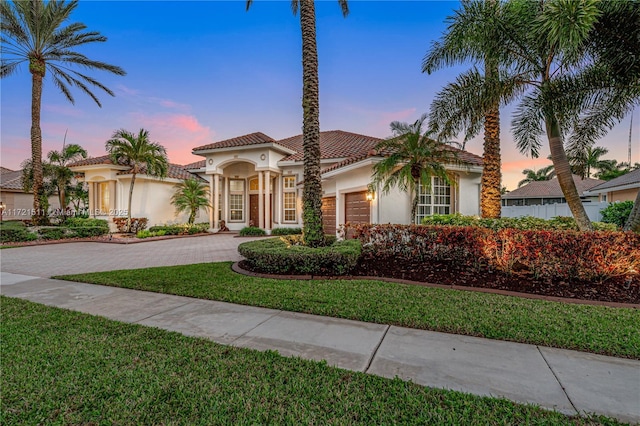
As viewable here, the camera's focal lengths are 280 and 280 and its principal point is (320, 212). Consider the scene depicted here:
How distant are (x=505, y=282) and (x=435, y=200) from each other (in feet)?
19.3

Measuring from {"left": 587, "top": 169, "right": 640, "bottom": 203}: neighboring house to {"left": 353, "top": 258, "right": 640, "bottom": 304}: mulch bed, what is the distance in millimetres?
16167

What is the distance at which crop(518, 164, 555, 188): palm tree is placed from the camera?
43844mm

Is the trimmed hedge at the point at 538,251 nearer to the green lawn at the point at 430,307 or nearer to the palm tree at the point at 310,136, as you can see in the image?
the green lawn at the point at 430,307

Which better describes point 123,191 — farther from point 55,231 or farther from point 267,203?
point 267,203

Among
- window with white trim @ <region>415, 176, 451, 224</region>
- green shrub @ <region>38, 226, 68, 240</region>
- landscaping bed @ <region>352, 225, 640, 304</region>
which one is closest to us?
landscaping bed @ <region>352, 225, 640, 304</region>

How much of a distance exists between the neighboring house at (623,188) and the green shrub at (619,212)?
7.46ft

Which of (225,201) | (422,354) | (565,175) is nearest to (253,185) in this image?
(225,201)

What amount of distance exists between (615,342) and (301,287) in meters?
4.72

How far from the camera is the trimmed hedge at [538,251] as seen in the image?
5754 mm

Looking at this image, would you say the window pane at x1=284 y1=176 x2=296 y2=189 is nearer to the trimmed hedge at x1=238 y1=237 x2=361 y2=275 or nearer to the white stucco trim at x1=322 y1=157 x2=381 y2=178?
the white stucco trim at x1=322 y1=157 x2=381 y2=178

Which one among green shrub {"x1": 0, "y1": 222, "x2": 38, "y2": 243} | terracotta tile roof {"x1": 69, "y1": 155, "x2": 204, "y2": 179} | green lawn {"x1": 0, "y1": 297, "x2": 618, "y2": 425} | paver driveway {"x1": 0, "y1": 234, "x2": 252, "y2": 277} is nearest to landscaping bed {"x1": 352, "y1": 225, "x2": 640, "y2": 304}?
green lawn {"x1": 0, "y1": 297, "x2": 618, "y2": 425}

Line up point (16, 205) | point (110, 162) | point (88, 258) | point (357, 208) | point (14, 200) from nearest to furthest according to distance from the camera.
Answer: point (88, 258) < point (357, 208) < point (110, 162) < point (14, 200) < point (16, 205)

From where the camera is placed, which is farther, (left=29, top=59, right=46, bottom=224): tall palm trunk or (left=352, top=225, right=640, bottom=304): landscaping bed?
(left=29, top=59, right=46, bottom=224): tall palm trunk

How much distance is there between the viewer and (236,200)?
21.0m
